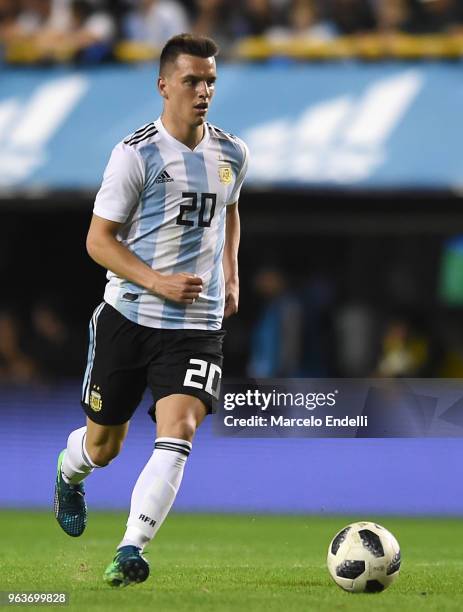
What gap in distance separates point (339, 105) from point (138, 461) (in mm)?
4605

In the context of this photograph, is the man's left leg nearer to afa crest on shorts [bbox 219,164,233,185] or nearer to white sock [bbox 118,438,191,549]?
white sock [bbox 118,438,191,549]

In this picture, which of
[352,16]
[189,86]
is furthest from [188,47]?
[352,16]

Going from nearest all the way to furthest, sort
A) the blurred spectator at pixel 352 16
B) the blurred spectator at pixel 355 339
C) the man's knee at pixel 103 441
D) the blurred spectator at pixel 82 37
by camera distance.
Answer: the man's knee at pixel 103 441 < the blurred spectator at pixel 352 16 < the blurred spectator at pixel 355 339 < the blurred spectator at pixel 82 37

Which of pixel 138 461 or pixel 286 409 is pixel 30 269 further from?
pixel 286 409

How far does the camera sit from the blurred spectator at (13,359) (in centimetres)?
1360

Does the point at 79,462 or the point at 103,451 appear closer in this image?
the point at 103,451

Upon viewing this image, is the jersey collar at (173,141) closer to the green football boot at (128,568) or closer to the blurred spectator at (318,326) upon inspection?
the green football boot at (128,568)

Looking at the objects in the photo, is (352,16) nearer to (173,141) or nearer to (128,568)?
(173,141)

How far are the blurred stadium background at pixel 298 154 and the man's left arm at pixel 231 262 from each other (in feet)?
19.8

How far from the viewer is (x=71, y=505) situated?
7.66m

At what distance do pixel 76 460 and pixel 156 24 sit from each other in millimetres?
8686

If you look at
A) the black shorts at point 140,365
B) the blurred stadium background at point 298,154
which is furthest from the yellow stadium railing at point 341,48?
the black shorts at point 140,365

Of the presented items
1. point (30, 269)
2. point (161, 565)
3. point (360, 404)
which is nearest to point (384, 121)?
point (30, 269)

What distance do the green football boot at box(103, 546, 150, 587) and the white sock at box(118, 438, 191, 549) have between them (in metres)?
0.06
